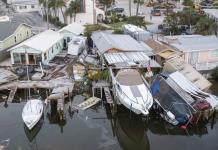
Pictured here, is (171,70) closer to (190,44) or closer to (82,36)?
(190,44)

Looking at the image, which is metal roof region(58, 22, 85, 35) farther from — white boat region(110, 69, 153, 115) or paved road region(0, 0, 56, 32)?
white boat region(110, 69, 153, 115)

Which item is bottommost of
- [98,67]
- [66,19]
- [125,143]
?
[125,143]

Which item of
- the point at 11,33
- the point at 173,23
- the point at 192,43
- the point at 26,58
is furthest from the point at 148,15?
the point at 26,58

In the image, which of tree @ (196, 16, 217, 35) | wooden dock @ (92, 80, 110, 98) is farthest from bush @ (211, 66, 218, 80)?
wooden dock @ (92, 80, 110, 98)

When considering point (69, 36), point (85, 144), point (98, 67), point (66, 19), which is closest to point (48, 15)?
point (66, 19)

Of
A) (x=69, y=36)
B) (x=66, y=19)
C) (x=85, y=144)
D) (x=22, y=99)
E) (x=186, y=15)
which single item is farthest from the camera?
(x=66, y=19)

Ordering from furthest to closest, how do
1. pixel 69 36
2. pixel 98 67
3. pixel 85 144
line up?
pixel 69 36
pixel 98 67
pixel 85 144

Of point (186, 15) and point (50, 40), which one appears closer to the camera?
point (50, 40)
